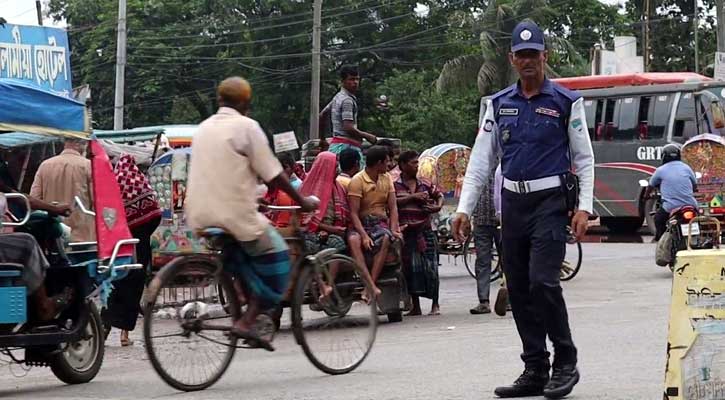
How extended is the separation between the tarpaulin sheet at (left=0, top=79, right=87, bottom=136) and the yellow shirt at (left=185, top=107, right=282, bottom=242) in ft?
4.38

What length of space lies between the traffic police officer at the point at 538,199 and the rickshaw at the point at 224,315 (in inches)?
70.1

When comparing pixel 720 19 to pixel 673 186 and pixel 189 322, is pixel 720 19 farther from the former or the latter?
pixel 189 322

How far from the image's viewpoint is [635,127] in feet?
108

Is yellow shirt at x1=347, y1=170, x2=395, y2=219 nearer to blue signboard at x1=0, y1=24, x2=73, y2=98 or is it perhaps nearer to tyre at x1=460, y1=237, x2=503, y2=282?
tyre at x1=460, y1=237, x2=503, y2=282

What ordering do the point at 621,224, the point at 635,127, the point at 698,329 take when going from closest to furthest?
the point at 698,329
the point at 635,127
the point at 621,224

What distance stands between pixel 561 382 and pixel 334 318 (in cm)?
237

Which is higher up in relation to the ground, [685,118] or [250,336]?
[685,118]

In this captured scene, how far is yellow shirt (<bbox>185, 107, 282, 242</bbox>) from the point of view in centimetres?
853

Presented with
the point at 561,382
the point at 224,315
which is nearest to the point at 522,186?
the point at 561,382

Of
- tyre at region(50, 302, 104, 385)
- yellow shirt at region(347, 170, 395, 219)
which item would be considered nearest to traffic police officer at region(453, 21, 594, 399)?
tyre at region(50, 302, 104, 385)

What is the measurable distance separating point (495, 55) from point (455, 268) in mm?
23034

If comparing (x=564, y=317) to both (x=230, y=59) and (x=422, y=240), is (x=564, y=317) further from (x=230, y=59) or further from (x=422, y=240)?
(x=230, y=59)

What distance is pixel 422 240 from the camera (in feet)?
48.2

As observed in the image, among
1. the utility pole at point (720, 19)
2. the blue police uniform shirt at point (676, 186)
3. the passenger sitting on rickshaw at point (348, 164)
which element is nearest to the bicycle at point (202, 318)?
the passenger sitting on rickshaw at point (348, 164)
